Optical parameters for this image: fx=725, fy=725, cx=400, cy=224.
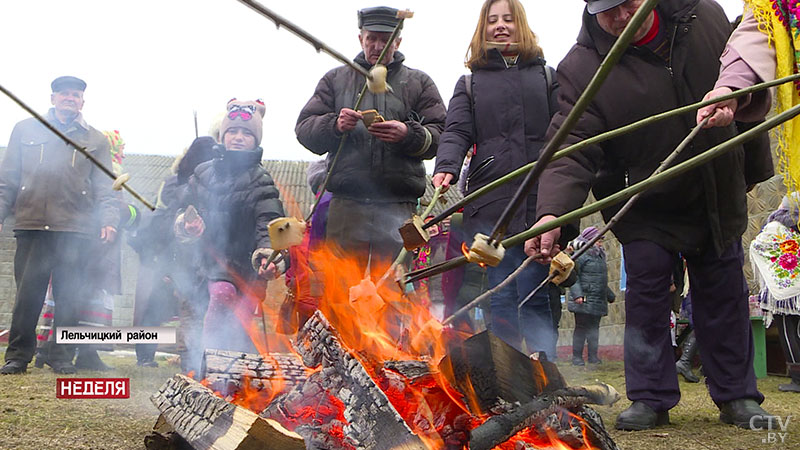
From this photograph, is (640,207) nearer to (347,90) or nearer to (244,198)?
(347,90)

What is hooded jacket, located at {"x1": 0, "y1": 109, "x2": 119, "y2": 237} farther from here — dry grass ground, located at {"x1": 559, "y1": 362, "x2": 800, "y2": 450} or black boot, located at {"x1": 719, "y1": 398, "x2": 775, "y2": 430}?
black boot, located at {"x1": 719, "y1": 398, "x2": 775, "y2": 430}

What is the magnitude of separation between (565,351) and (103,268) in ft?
26.6

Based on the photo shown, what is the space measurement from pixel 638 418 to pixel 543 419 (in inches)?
42.6

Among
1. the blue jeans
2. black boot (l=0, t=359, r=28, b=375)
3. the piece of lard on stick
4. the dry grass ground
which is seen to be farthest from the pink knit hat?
the dry grass ground

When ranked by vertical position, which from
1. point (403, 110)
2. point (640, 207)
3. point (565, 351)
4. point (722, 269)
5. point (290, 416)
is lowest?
point (565, 351)

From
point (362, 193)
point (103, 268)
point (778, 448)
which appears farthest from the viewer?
point (103, 268)

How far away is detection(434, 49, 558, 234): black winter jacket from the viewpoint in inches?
160

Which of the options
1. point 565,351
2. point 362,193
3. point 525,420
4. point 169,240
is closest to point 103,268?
point 169,240

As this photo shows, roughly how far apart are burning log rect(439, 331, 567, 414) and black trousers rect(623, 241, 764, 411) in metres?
1.04

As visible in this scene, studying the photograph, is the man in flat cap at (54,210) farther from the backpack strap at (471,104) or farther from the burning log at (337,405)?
the burning log at (337,405)

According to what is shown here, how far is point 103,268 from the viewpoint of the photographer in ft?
20.3

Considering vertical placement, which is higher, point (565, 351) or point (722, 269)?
point (722, 269)

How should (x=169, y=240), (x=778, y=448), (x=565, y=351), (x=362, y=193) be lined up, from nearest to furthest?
(x=778, y=448) → (x=362, y=193) → (x=169, y=240) → (x=565, y=351)

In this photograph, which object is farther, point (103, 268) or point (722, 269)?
point (103, 268)
